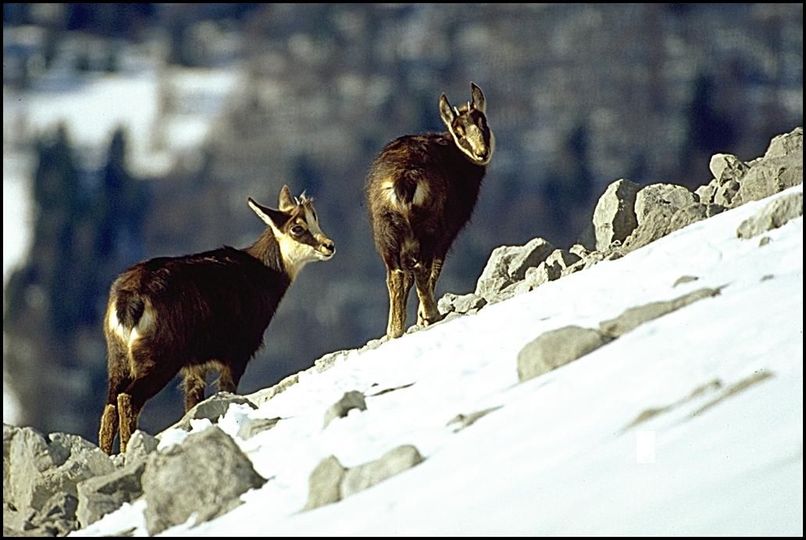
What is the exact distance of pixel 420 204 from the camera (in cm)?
1936

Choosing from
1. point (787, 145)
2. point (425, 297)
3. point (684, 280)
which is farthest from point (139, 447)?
point (787, 145)

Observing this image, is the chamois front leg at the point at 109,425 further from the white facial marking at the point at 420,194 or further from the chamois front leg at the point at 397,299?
the white facial marking at the point at 420,194

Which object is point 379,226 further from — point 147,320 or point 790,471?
point 790,471

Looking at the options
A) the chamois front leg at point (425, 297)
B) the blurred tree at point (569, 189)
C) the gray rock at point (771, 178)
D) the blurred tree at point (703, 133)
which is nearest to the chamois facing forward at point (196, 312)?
the chamois front leg at point (425, 297)

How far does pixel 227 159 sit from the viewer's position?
96.9 meters

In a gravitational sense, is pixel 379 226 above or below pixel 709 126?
below

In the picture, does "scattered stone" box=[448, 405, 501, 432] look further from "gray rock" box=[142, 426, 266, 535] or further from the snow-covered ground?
"gray rock" box=[142, 426, 266, 535]

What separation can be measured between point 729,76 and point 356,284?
25466mm

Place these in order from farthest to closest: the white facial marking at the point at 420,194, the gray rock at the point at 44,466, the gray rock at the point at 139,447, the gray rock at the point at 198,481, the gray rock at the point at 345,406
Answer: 1. the white facial marking at the point at 420,194
2. the gray rock at the point at 139,447
3. the gray rock at the point at 44,466
4. the gray rock at the point at 345,406
5. the gray rock at the point at 198,481

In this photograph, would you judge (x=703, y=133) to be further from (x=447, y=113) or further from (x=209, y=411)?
(x=209, y=411)

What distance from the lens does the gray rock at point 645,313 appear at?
1438 cm

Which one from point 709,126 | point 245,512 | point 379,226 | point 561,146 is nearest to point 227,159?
point 561,146

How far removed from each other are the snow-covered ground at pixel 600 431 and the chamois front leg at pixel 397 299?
3152mm

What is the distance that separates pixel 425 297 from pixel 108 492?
216 inches
